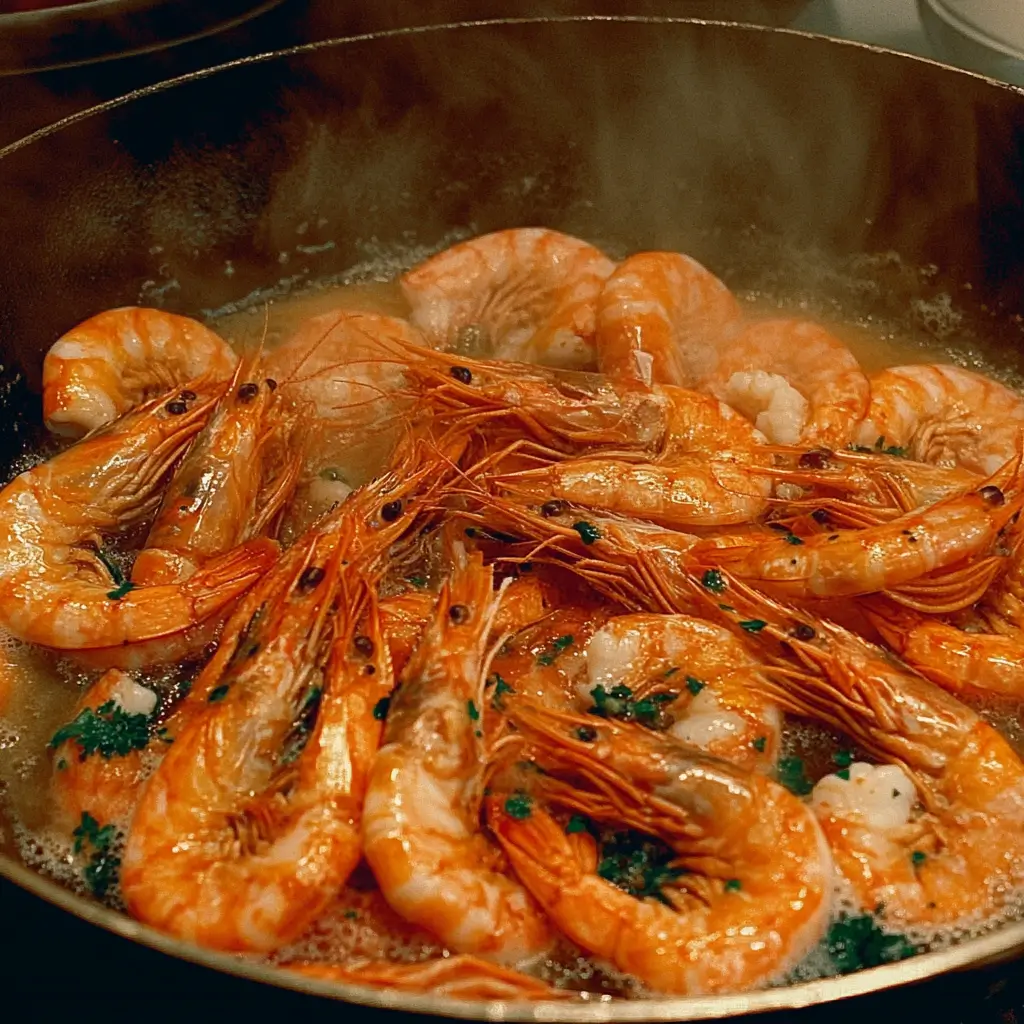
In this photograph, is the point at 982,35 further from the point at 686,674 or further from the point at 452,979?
the point at 452,979

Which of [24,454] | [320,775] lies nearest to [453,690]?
[320,775]

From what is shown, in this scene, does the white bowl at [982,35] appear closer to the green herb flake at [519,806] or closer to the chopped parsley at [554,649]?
the chopped parsley at [554,649]

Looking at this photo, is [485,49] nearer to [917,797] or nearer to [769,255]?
[769,255]

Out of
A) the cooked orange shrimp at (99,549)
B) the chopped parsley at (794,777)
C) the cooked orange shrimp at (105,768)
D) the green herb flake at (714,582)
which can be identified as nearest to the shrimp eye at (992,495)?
the green herb flake at (714,582)

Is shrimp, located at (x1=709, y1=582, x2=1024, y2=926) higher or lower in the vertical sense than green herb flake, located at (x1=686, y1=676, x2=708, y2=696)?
lower

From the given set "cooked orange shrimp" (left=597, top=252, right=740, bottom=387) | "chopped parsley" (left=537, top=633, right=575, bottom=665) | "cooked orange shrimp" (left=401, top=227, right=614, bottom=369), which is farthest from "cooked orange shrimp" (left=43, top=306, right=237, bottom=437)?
"chopped parsley" (left=537, top=633, right=575, bottom=665)

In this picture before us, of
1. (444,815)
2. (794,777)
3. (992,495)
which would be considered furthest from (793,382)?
(444,815)

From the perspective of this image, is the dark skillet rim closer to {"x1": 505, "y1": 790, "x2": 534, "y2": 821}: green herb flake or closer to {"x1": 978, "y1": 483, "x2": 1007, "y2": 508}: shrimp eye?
{"x1": 505, "y1": 790, "x2": 534, "y2": 821}: green herb flake
